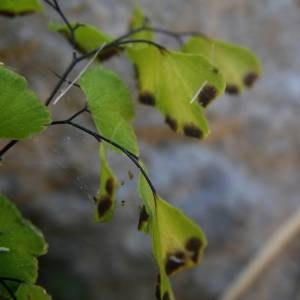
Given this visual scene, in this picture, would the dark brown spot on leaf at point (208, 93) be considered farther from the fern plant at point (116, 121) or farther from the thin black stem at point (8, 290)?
the thin black stem at point (8, 290)

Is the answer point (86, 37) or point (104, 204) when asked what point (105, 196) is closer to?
point (104, 204)

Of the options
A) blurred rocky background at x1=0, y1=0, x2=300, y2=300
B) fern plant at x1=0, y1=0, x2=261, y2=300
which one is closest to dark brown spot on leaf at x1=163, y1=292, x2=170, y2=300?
fern plant at x1=0, y1=0, x2=261, y2=300

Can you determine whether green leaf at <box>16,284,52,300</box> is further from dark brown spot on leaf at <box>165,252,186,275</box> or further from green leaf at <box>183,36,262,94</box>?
green leaf at <box>183,36,262,94</box>

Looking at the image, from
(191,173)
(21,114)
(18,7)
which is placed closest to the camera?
(21,114)

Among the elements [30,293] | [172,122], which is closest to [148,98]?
[172,122]

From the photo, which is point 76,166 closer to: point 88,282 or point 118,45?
point 88,282

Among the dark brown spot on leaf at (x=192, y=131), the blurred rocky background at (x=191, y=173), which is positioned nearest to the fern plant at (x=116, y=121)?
the dark brown spot on leaf at (x=192, y=131)

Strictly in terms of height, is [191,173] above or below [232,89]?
below
